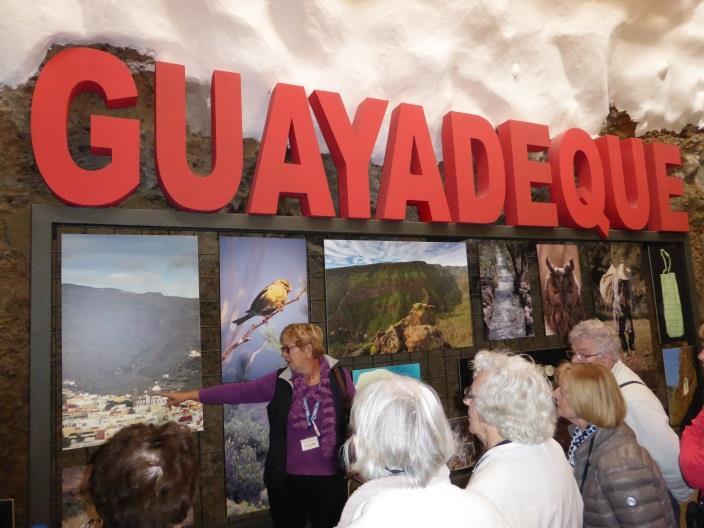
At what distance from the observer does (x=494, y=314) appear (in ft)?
13.3

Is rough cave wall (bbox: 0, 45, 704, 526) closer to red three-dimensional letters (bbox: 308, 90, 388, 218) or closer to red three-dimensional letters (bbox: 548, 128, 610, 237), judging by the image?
red three-dimensional letters (bbox: 308, 90, 388, 218)

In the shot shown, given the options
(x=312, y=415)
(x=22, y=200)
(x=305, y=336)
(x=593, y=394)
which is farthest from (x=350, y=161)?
(x=593, y=394)

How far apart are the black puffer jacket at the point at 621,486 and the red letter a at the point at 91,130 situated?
244cm

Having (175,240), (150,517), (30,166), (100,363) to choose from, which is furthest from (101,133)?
(150,517)

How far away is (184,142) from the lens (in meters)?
2.96

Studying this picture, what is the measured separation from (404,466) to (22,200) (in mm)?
2518

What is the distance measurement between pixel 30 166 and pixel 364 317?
2101 mm

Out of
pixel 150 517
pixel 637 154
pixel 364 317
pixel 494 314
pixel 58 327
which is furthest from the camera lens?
pixel 637 154

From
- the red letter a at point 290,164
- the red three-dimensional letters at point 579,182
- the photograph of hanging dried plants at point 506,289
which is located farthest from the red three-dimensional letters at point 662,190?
the red letter a at point 290,164

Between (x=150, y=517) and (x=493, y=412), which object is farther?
(x=493, y=412)

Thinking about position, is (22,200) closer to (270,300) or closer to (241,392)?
(270,300)

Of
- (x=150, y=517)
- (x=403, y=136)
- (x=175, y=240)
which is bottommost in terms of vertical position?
(x=150, y=517)

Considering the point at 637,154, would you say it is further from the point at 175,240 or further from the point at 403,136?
the point at 175,240

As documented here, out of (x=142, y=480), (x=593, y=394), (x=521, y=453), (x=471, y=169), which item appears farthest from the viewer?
(x=471, y=169)
